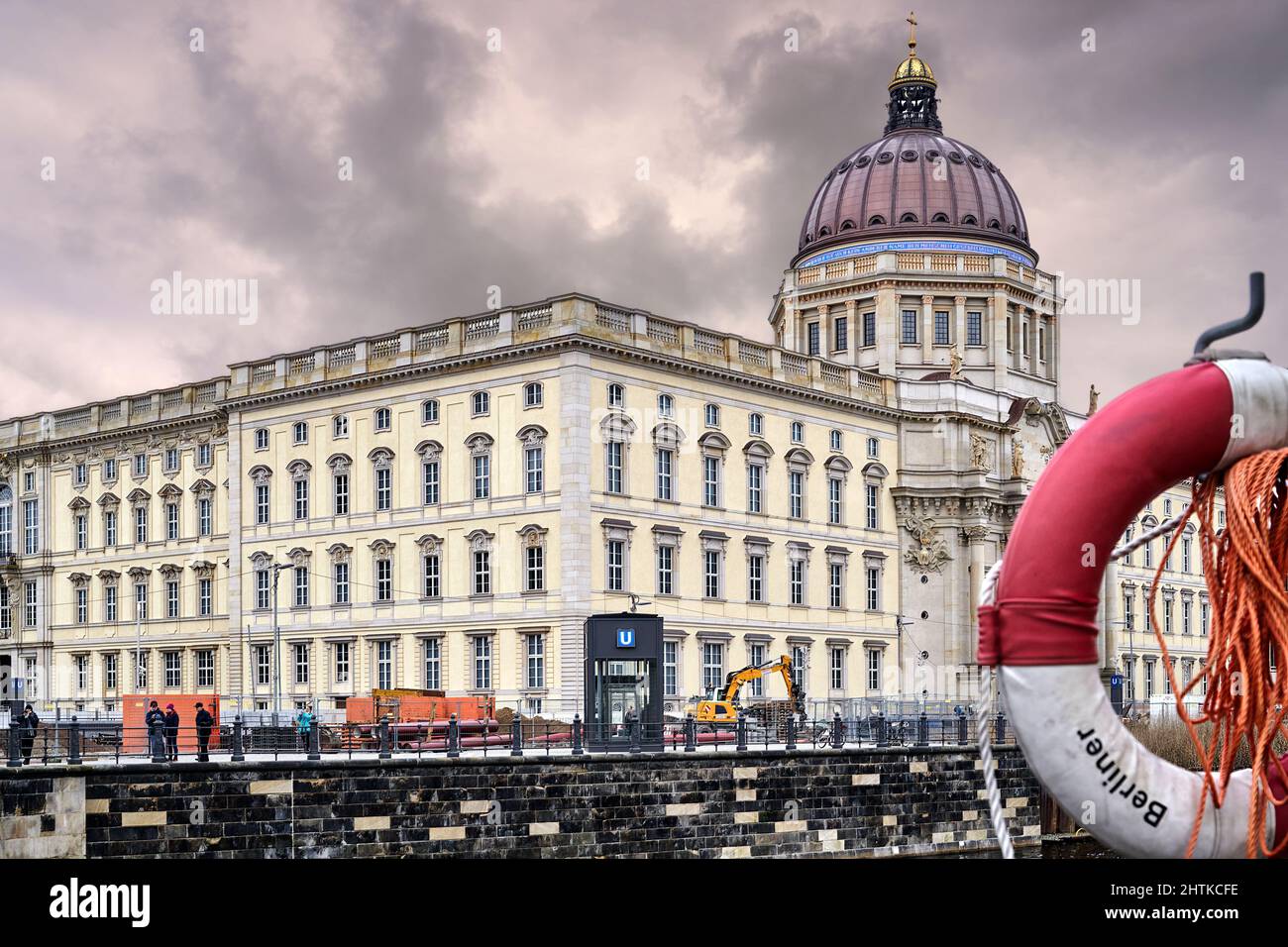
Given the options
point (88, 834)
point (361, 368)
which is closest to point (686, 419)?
point (361, 368)

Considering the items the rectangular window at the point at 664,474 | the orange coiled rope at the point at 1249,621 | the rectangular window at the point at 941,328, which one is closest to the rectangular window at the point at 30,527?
the rectangular window at the point at 664,474

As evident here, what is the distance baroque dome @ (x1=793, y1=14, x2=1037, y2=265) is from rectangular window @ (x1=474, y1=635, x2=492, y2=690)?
46728 millimetres

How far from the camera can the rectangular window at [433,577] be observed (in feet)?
230

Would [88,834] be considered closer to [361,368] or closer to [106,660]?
[361,368]

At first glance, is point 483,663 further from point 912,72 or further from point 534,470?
point 912,72

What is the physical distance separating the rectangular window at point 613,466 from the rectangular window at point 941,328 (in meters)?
39.4

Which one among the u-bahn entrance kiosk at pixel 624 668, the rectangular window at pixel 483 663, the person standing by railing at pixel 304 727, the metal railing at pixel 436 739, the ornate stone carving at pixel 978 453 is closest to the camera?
the metal railing at pixel 436 739

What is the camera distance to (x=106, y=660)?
275 feet

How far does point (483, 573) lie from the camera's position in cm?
6888

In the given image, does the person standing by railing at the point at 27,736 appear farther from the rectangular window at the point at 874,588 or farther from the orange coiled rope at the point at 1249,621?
the rectangular window at the point at 874,588

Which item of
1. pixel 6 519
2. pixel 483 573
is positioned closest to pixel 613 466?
pixel 483 573

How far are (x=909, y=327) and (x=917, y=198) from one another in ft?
27.4

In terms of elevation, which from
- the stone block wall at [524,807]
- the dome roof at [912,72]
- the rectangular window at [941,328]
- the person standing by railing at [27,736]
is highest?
the dome roof at [912,72]

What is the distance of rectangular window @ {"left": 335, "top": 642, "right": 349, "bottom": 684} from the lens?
72.6 metres
